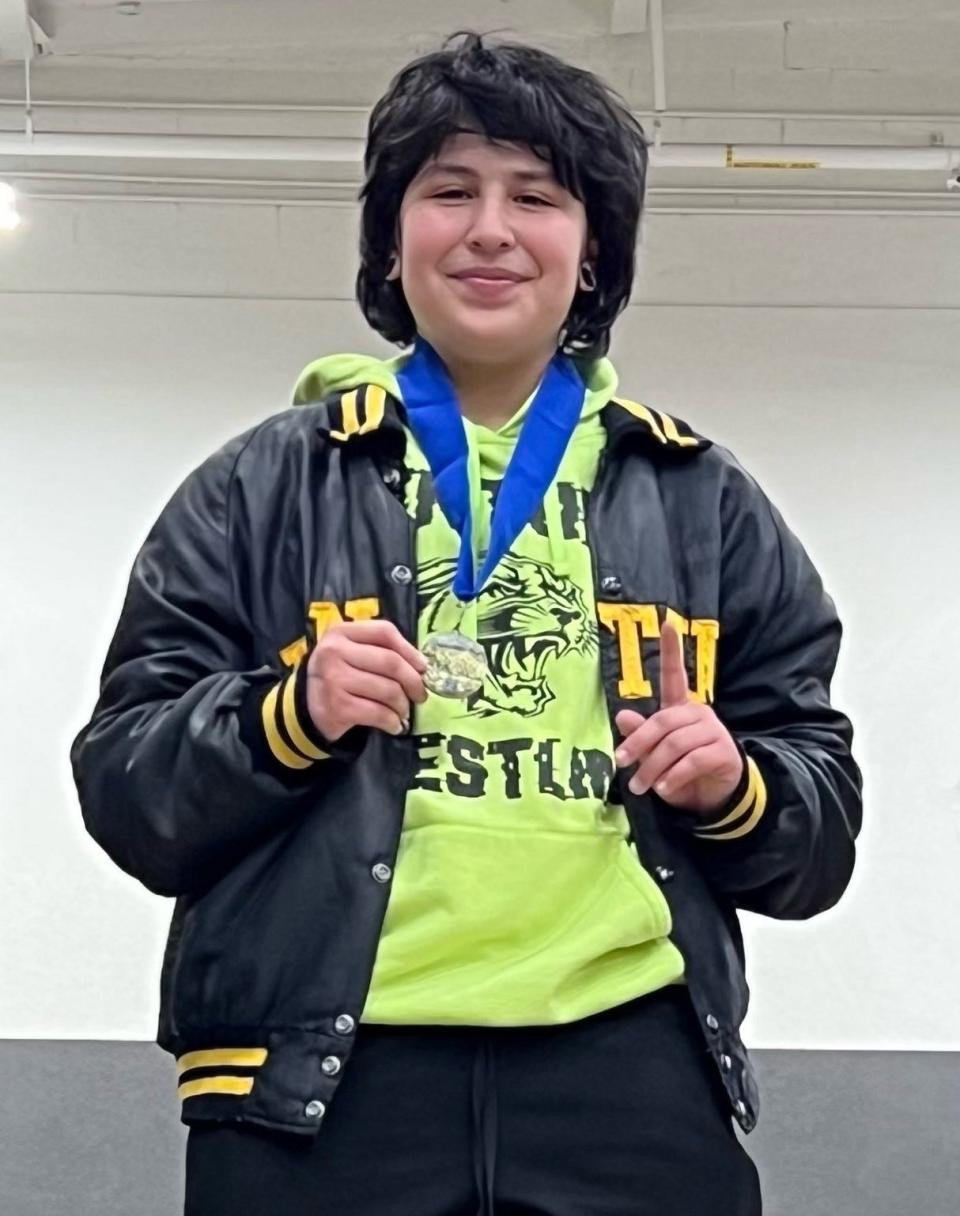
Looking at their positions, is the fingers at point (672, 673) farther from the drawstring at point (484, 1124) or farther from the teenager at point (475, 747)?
the drawstring at point (484, 1124)

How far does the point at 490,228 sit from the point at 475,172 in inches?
2.6

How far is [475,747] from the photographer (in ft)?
3.65

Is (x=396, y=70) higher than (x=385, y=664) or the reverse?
higher

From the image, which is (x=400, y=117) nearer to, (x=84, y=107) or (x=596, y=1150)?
(x=596, y=1150)

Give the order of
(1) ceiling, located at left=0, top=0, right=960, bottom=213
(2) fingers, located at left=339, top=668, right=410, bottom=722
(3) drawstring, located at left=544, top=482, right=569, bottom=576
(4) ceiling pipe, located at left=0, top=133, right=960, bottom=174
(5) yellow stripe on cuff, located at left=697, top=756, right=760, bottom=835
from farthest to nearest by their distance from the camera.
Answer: (1) ceiling, located at left=0, top=0, right=960, bottom=213 < (4) ceiling pipe, located at left=0, top=133, right=960, bottom=174 < (3) drawstring, located at left=544, top=482, right=569, bottom=576 < (5) yellow stripe on cuff, located at left=697, top=756, right=760, bottom=835 < (2) fingers, located at left=339, top=668, right=410, bottom=722

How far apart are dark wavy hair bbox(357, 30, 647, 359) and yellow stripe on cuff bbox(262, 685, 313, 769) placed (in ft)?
1.55

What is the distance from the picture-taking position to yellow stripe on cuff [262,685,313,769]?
105 cm

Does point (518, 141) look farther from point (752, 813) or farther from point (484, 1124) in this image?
point (484, 1124)

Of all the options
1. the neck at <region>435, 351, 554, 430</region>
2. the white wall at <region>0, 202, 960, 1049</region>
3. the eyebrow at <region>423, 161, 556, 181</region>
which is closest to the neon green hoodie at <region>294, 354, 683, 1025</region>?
the neck at <region>435, 351, 554, 430</region>

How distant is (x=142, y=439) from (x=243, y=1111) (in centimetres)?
363

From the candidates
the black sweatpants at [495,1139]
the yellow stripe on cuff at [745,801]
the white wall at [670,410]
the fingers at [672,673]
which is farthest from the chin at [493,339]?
the white wall at [670,410]

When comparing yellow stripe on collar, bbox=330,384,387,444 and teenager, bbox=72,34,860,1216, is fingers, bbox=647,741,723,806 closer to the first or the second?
teenager, bbox=72,34,860,1216

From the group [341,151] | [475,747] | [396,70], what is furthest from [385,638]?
[396,70]

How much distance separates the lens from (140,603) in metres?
1.19
